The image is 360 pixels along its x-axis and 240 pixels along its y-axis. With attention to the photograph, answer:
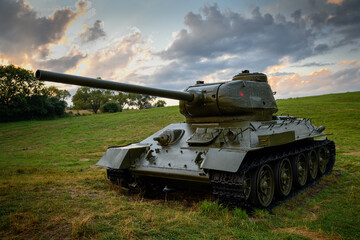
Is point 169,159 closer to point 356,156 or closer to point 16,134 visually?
point 356,156

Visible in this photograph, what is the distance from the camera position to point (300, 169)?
9.05 metres

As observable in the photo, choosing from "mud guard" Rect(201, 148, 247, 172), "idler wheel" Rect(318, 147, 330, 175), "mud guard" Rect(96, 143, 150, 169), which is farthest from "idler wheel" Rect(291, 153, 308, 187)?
"mud guard" Rect(96, 143, 150, 169)

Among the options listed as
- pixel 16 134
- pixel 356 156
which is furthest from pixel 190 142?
pixel 16 134

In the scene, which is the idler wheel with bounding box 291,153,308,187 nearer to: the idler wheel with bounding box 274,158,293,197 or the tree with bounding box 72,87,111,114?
the idler wheel with bounding box 274,158,293,197

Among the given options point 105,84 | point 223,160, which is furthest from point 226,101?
point 105,84

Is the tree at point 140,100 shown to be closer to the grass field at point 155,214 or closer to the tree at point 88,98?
the tree at point 88,98

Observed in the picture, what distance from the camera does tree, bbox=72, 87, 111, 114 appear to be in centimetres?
6134

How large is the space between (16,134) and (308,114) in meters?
27.2

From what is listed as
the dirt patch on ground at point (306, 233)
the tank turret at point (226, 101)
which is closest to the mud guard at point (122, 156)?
the tank turret at point (226, 101)

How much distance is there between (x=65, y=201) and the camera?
21.3 ft

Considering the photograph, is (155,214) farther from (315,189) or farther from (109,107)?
(109,107)

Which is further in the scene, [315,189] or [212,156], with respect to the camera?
[315,189]

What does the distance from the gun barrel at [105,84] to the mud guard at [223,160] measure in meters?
1.67

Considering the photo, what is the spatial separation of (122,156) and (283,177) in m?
4.29
